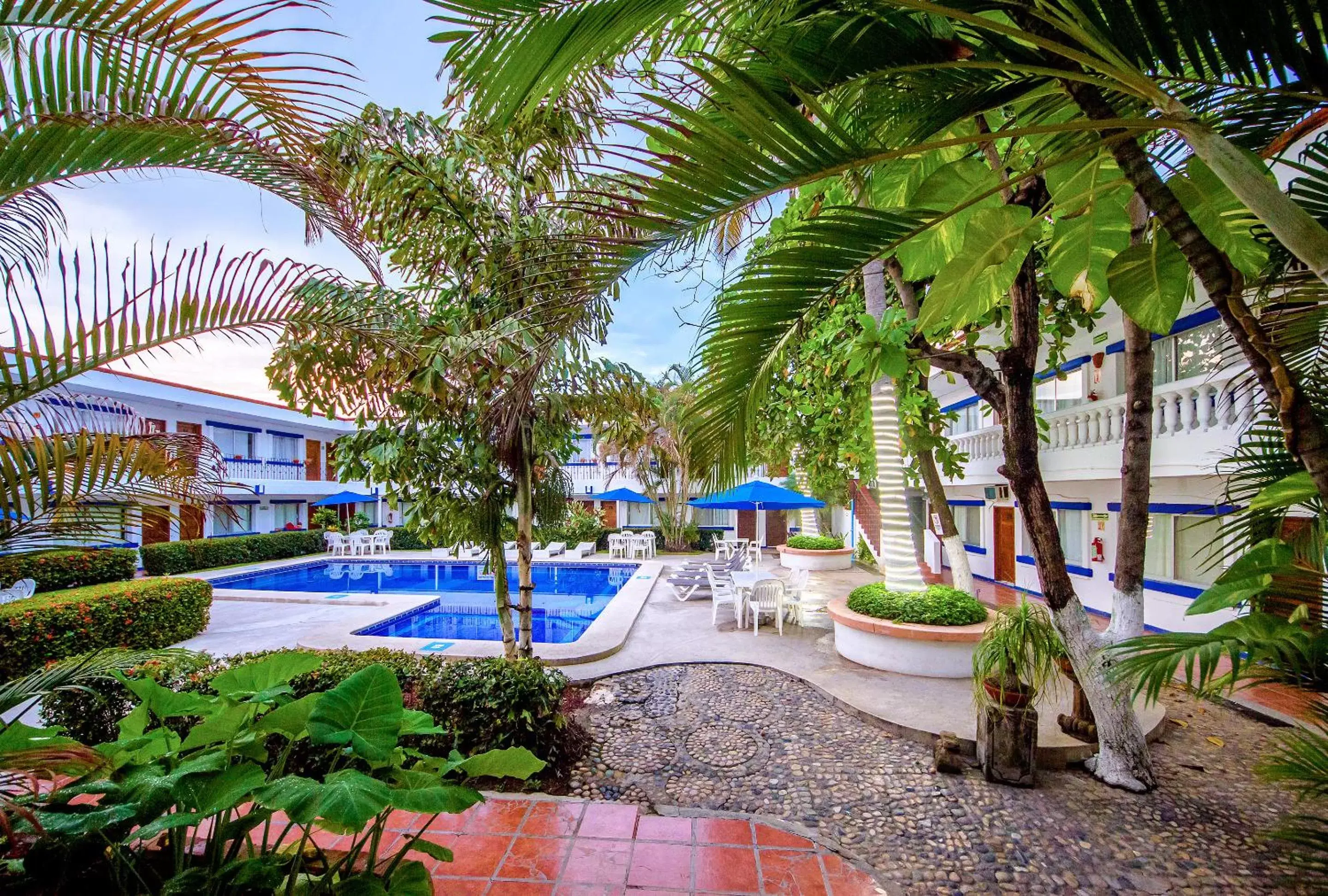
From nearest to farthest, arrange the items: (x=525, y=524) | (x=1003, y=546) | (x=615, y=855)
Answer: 1. (x=615, y=855)
2. (x=525, y=524)
3. (x=1003, y=546)

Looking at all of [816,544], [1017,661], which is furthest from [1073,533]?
[1017,661]

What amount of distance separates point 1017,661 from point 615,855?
3141 millimetres

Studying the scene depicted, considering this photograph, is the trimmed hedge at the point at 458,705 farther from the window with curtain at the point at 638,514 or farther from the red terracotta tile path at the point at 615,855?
the window with curtain at the point at 638,514

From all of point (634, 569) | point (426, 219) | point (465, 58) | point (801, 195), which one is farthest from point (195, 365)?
point (634, 569)

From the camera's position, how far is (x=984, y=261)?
53.1 inches

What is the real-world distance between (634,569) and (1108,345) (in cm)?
1196

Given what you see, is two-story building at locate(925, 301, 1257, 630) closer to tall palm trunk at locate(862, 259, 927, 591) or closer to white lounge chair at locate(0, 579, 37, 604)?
tall palm trunk at locate(862, 259, 927, 591)

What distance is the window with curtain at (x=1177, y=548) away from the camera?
7945 millimetres

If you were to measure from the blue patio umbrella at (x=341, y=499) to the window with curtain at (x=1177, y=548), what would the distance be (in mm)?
24057

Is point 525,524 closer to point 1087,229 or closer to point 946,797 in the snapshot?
point 946,797

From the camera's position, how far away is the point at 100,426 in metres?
2.38

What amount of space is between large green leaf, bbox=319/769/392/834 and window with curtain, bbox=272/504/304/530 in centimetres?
2530

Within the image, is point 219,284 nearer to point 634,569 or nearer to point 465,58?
point 465,58

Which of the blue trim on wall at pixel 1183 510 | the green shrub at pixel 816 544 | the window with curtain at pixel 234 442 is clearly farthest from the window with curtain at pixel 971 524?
the window with curtain at pixel 234 442
